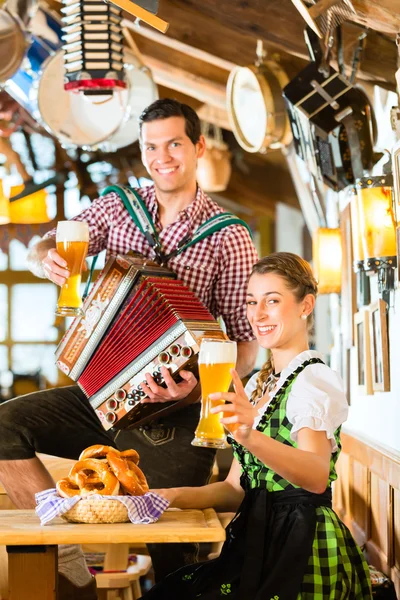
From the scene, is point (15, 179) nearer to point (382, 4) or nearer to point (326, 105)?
point (326, 105)

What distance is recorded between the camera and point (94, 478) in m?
2.19

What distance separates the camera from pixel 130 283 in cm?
284

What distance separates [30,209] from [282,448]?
6.96 metres

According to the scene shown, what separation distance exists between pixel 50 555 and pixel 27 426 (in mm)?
936

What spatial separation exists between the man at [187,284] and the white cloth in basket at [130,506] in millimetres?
607

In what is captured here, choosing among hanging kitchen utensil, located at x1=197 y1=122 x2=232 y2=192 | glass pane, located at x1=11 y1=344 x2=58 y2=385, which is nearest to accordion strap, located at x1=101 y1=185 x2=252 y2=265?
hanging kitchen utensil, located at x1=197 y1=122 x2=232 y2=192

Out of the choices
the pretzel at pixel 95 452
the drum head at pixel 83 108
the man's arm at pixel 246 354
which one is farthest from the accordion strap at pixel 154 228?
the drum head at pixel 83 108

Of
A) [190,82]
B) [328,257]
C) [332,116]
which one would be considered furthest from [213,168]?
[332,116]

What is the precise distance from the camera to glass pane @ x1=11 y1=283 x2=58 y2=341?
1152cm

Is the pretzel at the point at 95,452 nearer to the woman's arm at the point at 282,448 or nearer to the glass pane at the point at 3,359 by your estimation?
the woman's arm at the point at 282,448

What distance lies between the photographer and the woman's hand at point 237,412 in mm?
1896

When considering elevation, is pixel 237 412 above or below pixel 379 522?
above

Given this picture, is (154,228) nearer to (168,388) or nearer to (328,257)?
(168,388)

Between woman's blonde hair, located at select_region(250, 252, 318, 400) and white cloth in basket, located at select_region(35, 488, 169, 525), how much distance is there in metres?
0.50
